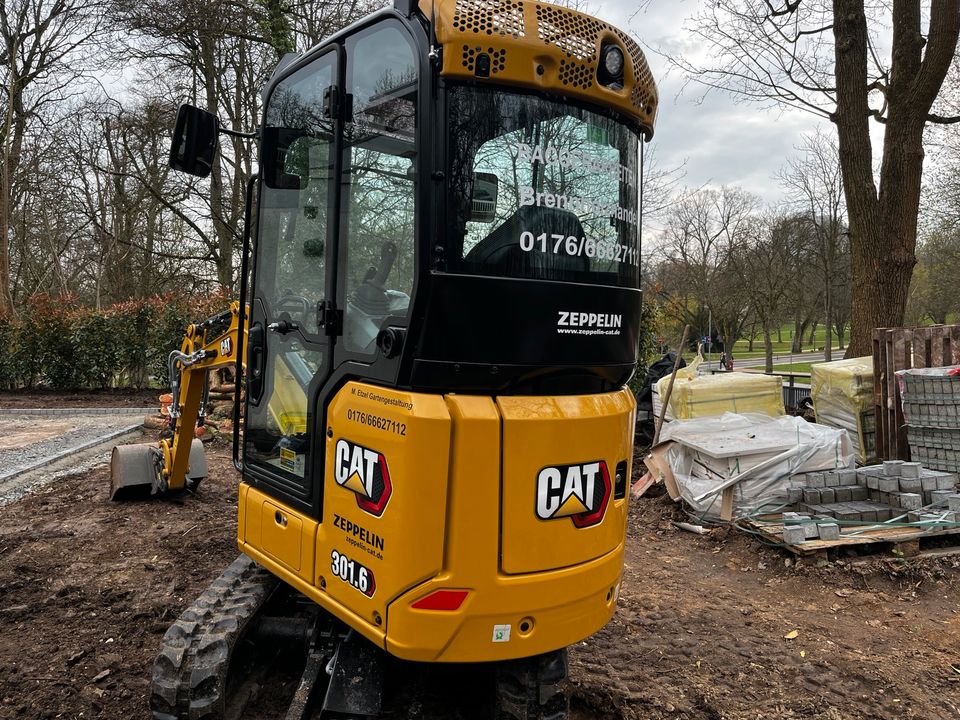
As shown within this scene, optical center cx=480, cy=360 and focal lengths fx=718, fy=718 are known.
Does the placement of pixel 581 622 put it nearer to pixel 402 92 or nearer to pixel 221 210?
pixel 402 92

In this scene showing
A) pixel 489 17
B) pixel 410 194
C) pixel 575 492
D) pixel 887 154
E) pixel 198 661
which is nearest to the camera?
pixel 489 17

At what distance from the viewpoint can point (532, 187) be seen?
2.64 m

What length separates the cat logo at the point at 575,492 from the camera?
2.65 m

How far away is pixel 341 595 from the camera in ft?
9.29

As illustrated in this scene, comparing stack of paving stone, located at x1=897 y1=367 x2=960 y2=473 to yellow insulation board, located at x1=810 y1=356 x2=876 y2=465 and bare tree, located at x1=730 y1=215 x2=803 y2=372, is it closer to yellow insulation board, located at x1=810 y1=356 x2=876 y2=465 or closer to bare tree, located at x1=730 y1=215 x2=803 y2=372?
yellow insulation board, located at x1=810 y1=356 x2=876 y2=465

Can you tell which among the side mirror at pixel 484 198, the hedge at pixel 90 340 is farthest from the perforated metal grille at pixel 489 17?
the hedge at pixel 90 340

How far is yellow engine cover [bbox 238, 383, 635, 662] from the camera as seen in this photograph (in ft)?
8.21

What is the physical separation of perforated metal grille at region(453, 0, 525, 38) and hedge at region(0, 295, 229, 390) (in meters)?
13.9

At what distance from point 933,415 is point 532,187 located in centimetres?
646

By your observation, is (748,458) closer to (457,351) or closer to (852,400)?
(852,400)

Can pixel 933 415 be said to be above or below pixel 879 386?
below

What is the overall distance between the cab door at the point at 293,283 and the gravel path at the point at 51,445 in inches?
189

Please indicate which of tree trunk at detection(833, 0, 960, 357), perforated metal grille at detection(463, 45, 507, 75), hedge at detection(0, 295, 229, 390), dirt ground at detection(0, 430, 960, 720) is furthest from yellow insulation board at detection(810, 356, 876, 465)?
hedge at detection(0, 295, 229, 390)

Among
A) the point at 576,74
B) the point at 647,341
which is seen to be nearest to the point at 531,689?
the point at 576,74
